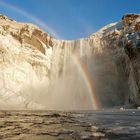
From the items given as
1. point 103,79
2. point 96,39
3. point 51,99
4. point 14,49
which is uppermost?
point 96,39

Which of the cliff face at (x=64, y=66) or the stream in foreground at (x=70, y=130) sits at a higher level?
the cliff face at (x=64, y=66)

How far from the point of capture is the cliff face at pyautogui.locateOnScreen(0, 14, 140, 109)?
4656 centimetres

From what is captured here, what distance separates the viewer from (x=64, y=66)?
53.9 meters

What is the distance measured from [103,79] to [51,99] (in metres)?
11.4

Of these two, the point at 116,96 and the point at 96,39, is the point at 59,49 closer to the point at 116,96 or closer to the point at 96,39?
the point at 96,39

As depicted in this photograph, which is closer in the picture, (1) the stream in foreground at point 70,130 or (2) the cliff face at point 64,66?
(1) the stream in foreground at point 70,130

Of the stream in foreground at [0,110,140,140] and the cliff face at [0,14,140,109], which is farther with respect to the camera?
the cliff face at [0,14,140,109]

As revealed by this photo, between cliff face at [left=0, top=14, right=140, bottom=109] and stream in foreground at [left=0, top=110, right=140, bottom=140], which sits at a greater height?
cliff face at [left=0, top=14, right=140, bottom=109]

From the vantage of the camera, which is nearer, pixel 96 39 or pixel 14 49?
pixel 14 49

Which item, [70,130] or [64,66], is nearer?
[70,130]

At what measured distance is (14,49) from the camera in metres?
48.5

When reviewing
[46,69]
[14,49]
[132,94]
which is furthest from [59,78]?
[132,94]

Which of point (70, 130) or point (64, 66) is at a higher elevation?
point (64, 66)

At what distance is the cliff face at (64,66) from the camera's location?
1833 inches
